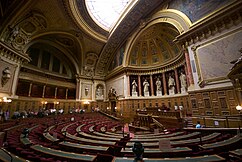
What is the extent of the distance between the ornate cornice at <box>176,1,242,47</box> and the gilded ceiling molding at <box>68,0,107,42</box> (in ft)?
41.7

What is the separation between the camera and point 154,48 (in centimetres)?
1836

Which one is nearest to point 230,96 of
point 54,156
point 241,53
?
point 241,53

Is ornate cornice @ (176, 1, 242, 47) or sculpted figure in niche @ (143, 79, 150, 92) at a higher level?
ornate cornice @ (176, 1, 242, 47)

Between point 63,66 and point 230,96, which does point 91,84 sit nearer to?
point 63,66

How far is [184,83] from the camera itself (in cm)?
1475

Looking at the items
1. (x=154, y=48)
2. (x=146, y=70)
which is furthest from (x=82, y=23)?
(x=146, y=70)

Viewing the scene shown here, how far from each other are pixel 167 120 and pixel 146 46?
1313 cm

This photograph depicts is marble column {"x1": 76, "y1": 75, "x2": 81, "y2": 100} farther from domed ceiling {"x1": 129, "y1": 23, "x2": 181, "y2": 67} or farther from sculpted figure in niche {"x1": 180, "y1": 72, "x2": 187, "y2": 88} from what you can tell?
sculpted figure in niche {"x1": 180, "y1": 72, "x2": 187, "y2": 88}

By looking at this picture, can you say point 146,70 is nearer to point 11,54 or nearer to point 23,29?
point 23,29

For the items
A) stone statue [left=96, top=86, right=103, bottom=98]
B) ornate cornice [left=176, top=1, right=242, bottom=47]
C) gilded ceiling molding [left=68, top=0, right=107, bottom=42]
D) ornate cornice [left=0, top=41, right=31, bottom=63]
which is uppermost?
gilded ceiling molding [left=68, top=0, right=107, bottom=42]

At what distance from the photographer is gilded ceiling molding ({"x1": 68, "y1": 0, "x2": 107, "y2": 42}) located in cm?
1308

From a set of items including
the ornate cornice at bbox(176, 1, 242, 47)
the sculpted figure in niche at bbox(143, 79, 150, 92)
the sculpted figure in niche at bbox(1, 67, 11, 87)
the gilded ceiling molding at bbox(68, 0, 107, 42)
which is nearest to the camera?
the ornate cornice at bbox(176, 1, 242, 47)

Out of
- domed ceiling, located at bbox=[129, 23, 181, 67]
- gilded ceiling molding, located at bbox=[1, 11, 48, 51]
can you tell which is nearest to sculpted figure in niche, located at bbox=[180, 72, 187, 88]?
domed ceiling, located at bbox=[129, 23, 181, 67]

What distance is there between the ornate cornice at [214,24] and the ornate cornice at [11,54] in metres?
16.7
